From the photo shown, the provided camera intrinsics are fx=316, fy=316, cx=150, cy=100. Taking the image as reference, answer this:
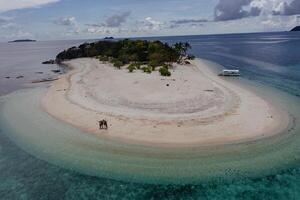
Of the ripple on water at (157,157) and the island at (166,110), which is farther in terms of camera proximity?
the island at (166,110)

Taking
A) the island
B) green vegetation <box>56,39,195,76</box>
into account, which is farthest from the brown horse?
green vegetation <box>56,39,195,76</box>

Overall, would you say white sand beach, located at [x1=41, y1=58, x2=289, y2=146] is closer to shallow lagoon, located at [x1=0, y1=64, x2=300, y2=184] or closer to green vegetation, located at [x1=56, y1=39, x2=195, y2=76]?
shallow lagoon, located at [x1=0, y1=64, x2=300, y2=184]

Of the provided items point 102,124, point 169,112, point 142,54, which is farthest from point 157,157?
point 142,54

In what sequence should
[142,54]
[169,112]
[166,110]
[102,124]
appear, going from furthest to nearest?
[142,54] → [166,110] → [169,112] → [102,124]

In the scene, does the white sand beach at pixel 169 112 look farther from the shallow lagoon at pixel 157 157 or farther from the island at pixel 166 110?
the shallow lagoon at pixel 157 157

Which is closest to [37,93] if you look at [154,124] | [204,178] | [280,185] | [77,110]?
[77,110]

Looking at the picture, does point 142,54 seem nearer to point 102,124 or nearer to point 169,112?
point 169,112

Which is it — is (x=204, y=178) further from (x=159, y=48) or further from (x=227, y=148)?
(x=159, y=48)

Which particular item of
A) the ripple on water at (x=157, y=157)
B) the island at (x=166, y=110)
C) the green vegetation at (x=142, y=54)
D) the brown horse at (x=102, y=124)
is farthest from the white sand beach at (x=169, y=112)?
the green vegetation at (x=142, y=54)
